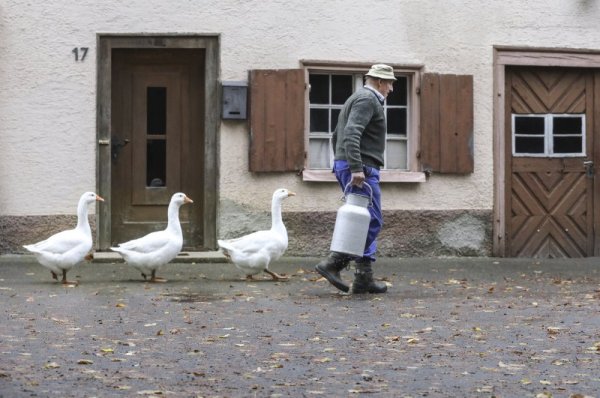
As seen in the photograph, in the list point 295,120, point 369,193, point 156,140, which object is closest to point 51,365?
point 369,193

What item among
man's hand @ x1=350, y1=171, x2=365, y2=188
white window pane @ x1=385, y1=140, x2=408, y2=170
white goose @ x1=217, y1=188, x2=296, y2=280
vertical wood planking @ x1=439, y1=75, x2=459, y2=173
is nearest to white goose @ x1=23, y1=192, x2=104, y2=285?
white goose @ x1=217, y1=188, x2=296, y2=280

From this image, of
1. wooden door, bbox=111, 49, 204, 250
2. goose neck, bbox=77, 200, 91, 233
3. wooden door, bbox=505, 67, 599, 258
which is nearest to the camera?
goose neck, bbox=77, 200, 91, 233

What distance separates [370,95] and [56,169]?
5292 mm

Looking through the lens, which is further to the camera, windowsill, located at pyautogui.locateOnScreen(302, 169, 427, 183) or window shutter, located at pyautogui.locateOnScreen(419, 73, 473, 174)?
window shutter, located at pyautogui.locateOnScreen(419, 73, 473, 174)

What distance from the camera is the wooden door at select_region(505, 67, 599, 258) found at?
17.2 metres

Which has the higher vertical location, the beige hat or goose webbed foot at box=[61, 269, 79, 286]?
the beige hat

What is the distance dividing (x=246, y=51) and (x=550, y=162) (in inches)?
156

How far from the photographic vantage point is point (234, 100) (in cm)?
1617

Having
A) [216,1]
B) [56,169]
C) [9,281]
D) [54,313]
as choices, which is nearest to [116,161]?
[56,169]

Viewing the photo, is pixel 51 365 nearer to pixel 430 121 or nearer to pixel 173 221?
pixel 173 221

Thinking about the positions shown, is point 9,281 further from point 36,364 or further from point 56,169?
point 36,364

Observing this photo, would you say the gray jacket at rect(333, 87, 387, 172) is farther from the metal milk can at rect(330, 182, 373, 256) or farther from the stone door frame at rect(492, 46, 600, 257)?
the stone door frame at rect(492, 46, 600, 257)

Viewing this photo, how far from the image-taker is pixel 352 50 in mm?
16562

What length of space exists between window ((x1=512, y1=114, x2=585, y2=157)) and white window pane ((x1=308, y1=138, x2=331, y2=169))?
233 centimetres
